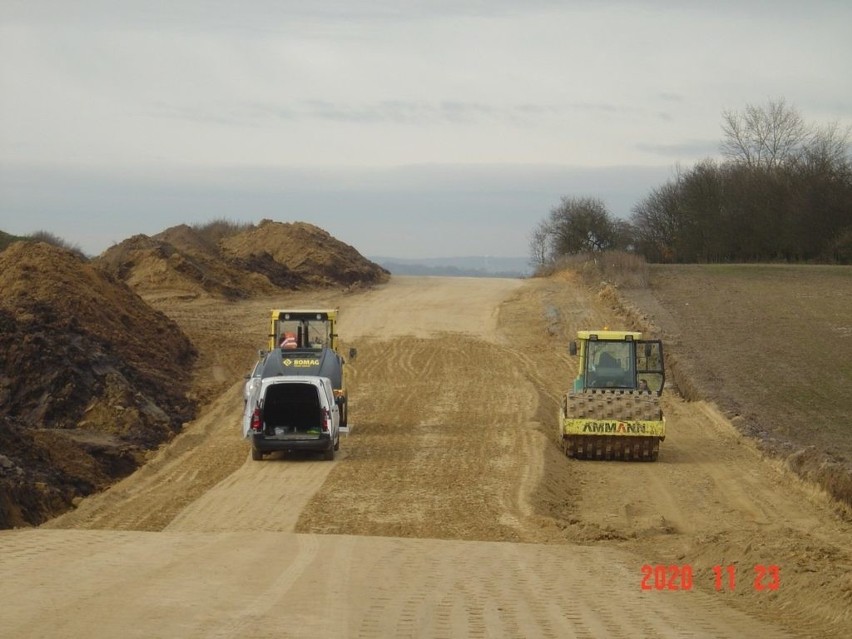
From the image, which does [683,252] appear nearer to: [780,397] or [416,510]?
[780,397]

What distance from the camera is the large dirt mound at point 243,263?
146 ft

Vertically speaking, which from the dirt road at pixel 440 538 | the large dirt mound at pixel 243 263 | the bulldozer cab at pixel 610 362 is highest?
the large dirt mound at pixel 243 263

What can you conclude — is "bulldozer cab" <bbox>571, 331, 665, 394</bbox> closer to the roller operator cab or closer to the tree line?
the roller operator cab

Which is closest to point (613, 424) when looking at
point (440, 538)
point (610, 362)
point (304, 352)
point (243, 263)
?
point (610, 362)

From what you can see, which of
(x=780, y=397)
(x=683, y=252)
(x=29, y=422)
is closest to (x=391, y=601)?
(x=29, y=422)

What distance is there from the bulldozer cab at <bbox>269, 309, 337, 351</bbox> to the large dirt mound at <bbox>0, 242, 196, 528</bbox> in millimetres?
3224

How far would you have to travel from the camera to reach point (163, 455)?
20.4m

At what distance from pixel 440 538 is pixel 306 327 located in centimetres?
1060

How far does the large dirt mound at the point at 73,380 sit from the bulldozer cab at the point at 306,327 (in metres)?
3.22

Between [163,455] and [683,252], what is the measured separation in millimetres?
53721

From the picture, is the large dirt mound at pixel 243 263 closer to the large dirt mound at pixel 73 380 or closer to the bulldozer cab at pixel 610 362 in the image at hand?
the large dirt mound at pixel 73 380

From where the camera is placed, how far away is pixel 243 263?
48812mm
